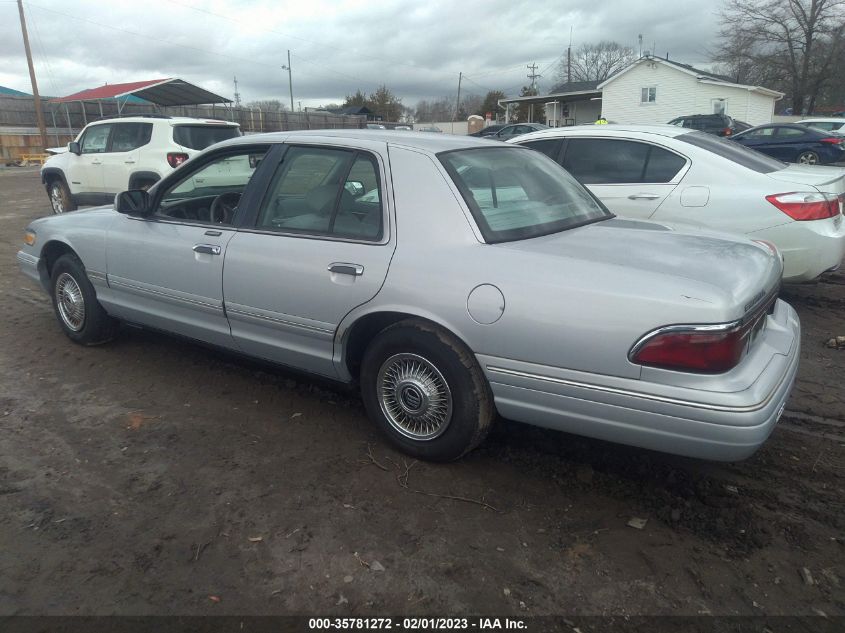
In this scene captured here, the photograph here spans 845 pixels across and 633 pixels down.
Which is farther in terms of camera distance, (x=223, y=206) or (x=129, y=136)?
(x=129, y=136)

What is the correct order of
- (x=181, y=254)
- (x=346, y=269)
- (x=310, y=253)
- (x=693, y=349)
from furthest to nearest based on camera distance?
(x=181, y=254) → (x=310, y=253) → (x=346, y=269) → (x=693, y=349)

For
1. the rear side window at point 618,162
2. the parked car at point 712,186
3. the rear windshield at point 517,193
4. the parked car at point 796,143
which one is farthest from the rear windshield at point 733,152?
the parked car at point 796,143

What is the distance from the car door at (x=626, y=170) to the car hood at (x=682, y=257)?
2.18m

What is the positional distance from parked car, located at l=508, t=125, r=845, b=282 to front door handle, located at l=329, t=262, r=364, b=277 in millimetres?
3304

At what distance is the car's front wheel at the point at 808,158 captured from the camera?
1977 centimetres

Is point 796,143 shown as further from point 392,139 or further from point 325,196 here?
point 325,196

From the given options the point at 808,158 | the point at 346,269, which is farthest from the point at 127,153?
the point at 808,158

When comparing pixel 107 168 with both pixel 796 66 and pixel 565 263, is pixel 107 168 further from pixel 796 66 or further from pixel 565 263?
pixel 796 66

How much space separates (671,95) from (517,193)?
126 ft

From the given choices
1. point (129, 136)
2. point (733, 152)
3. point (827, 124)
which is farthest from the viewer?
point (827, 124)

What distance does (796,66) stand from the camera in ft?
149

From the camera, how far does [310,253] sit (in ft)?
11.3

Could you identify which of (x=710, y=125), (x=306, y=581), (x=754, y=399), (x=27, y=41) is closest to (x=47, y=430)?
(x=306, y=581)

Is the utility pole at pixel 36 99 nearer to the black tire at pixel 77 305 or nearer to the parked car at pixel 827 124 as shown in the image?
the black tire at pixel 77 305
